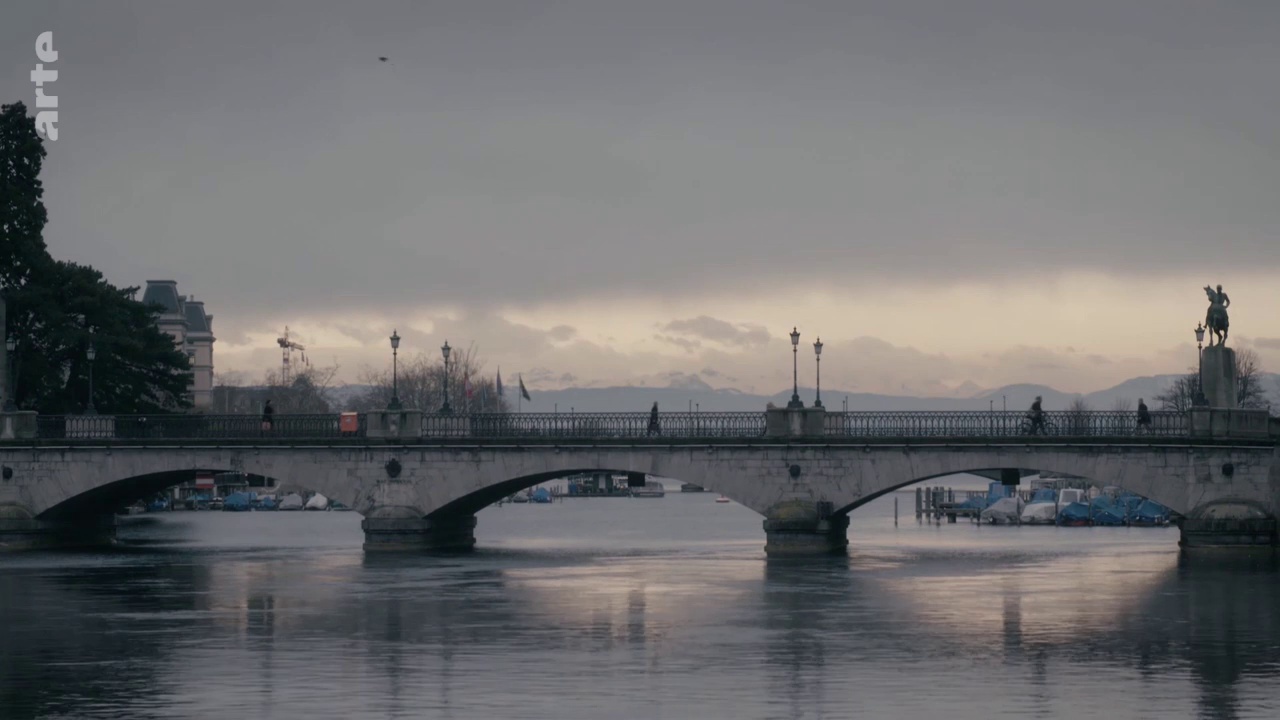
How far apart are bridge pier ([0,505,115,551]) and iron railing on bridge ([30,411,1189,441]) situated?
11.6 ft

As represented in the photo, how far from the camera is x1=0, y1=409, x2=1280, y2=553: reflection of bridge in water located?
66.6 metres

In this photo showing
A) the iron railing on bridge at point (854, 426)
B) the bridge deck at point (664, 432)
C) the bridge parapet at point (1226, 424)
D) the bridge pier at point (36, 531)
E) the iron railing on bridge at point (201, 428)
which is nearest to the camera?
the bridge parapet at point (1226, 424)

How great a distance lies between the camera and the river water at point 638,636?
29688 mm

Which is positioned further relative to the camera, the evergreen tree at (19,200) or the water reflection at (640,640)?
the evergreen tree at (19,200)

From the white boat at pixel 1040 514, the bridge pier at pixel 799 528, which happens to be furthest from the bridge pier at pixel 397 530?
the white boat at pixel 1040 514

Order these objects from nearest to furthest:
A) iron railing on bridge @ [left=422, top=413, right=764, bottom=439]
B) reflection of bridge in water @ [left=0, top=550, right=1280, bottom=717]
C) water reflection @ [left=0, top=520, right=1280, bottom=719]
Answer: water reflection @ [left=0, top=520, right=1280, bottom=719]
reflection of bridge in water @ [left=0, top=550, right=1280, bottom=717]
iron railing on bridge @ [left=422, top=413, right=764, bottom=439]

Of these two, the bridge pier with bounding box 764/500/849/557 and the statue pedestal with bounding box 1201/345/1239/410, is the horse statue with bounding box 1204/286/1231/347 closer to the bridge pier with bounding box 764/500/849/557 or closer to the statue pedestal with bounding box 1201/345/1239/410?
the statue pedestal with bounding box 1201/345/1239/410

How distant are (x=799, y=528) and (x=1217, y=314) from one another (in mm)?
19000

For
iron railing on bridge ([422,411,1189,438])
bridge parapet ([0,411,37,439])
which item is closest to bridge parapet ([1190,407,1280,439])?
iron railing on bridge ([422,411,1189,438])

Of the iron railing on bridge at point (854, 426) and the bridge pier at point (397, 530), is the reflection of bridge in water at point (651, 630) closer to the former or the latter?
the iron railing on bridge at point (854, 426)

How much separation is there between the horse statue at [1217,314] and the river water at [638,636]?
9182mm

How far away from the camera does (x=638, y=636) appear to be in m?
39.8

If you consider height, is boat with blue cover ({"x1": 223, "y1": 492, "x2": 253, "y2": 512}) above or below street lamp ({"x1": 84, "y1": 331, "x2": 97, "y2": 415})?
below

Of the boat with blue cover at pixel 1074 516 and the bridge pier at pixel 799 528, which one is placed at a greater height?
the bridge pier at pixel 799 528
